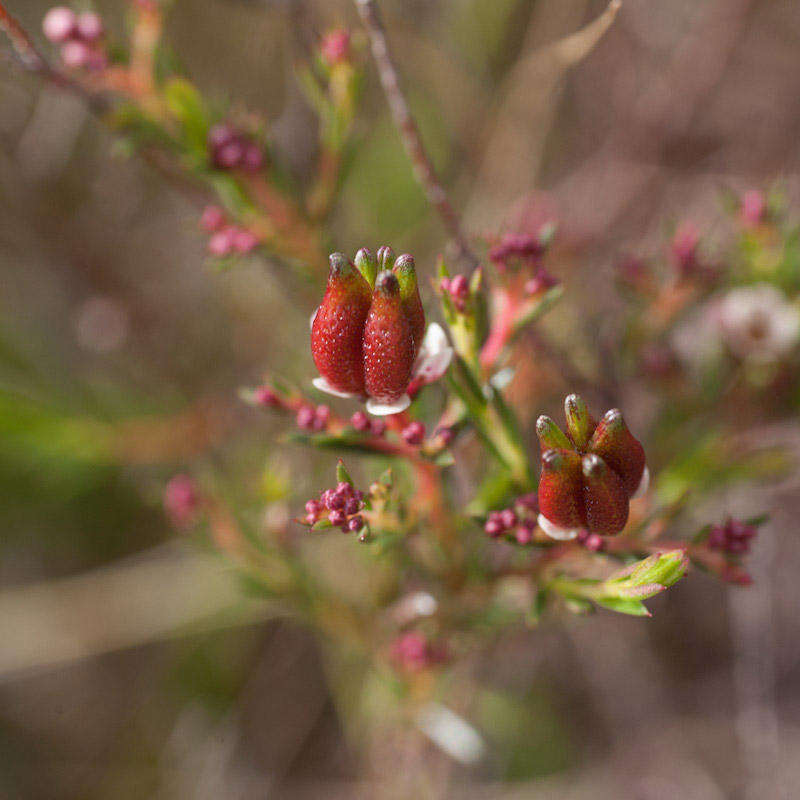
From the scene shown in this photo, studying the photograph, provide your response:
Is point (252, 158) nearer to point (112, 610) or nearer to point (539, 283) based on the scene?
point (539, 283)

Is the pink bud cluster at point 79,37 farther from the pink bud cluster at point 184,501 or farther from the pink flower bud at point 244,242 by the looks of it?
the pink bud cluster at point 184,501

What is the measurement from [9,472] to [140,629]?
0.65m

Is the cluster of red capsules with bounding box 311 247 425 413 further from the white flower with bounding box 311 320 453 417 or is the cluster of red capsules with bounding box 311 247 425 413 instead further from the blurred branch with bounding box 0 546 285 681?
the blurred branch with bounding box 0 546 285 681

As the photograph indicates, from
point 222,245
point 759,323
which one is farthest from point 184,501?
point 759,323

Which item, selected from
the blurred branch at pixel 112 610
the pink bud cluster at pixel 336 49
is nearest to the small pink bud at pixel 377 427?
the pink bud cluster at pixel 336 49

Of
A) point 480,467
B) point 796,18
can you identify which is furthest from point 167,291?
point 796,18

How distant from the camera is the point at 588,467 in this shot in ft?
2.85

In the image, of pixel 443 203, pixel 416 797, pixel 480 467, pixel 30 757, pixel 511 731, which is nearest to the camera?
pixel 443 203

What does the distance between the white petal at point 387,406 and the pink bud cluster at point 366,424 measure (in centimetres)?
7

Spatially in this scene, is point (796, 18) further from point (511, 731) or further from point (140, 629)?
point (140, 629)

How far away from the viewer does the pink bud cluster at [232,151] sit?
1.44 metres

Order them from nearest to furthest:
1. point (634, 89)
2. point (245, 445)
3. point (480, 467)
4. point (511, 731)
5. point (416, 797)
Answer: point (480, 467)
point (416, 797)
point (245, 445)
point (511, 731)
point (634, 89)

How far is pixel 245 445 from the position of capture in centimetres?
241

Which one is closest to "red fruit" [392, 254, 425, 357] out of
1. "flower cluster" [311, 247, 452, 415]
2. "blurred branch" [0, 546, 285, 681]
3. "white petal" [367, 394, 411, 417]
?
"flower cluster" [311, 247, 452, 415]
